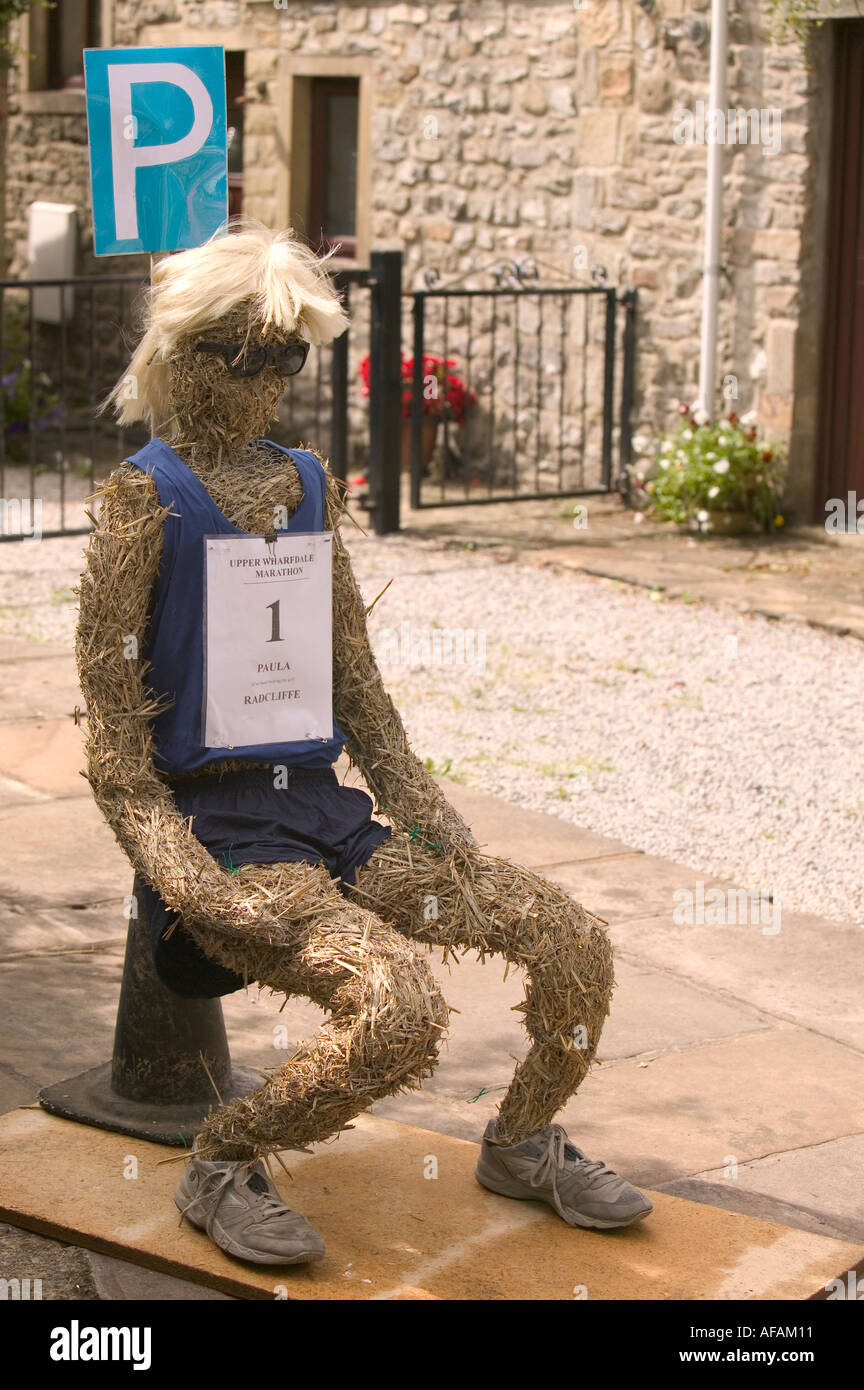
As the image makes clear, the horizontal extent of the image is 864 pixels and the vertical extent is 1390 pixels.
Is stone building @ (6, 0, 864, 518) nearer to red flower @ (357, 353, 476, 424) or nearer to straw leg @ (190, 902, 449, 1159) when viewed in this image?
red flower @ (357, 353, 476, 424)

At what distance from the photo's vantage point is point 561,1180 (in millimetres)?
3309

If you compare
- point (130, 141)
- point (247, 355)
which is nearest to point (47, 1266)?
point (247, 355)

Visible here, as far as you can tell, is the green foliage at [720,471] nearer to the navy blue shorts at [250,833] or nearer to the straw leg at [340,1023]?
the navy blue shorts at [250,833]

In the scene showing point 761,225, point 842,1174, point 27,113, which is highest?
point 27,113

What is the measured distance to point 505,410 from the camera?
11.8 meters

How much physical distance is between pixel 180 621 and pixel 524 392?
28.6ft

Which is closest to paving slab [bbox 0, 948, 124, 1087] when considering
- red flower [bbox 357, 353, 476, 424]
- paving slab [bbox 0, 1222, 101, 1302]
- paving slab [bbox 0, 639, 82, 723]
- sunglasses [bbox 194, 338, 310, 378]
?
paving slab [bbox 0, 1222, 101, 1302]

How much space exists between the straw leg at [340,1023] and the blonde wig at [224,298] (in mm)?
1023

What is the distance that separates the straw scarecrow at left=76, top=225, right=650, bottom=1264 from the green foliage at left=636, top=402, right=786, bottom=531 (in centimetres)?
694

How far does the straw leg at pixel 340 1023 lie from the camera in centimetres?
290

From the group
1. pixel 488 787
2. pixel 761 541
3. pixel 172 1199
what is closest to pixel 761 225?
pixel 761 541

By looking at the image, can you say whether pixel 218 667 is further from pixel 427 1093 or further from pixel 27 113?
pixel 27 113

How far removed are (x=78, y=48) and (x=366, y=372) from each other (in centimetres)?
475

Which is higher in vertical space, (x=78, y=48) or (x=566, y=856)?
(x=78, y=48)
